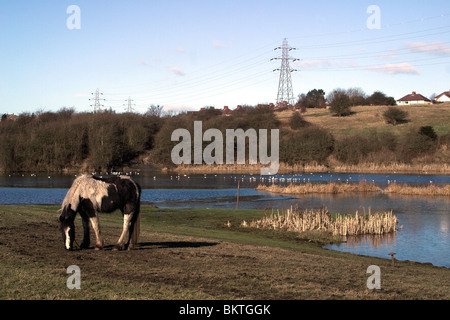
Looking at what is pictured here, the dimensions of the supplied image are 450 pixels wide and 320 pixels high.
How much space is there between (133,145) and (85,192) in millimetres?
81890

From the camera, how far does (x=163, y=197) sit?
46875 mm

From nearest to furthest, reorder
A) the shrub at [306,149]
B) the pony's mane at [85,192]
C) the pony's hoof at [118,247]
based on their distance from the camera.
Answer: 1. the pony's mane at [85,192]
2. the pony's hoof at [118,247]
3. the shrub at [306,149]

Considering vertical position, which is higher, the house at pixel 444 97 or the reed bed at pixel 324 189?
the house at pixel 444 97

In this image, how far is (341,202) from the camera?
4162cm

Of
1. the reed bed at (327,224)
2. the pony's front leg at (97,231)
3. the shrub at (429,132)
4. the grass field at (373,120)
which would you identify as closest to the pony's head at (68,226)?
the pony's front leg at (97,231)

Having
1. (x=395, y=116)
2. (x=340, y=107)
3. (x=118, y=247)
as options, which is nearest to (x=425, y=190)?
(x=118, y=247)

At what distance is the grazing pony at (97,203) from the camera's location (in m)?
13.6

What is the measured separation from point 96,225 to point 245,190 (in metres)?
40.2

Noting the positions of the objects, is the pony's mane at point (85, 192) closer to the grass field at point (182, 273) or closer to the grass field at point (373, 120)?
the grass field at point (182, 273)

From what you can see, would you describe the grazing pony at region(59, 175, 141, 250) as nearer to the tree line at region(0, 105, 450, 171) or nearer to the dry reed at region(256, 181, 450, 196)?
the dry reed at region(256, 181, 450, 196)

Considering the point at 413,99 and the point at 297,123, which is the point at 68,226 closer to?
the point at 297,123

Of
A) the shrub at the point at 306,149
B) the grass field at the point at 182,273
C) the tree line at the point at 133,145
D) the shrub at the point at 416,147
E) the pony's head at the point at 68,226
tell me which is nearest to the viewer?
the grass field at the point at 182,273
